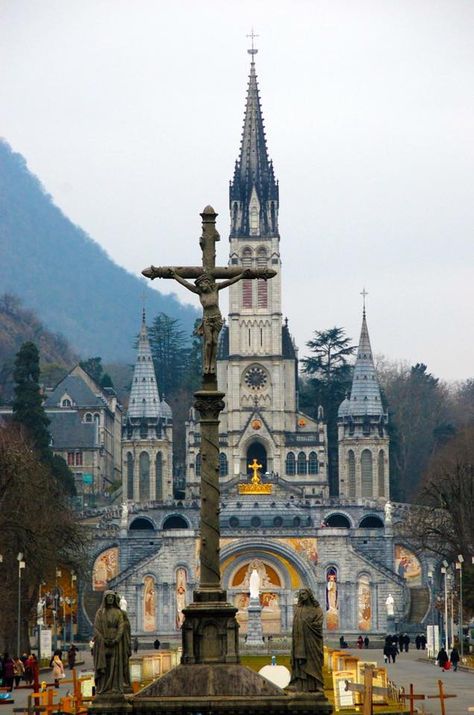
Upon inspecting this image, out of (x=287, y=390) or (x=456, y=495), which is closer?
(x=456, y=495)

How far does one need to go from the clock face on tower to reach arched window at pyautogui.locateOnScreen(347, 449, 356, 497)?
10065 mm

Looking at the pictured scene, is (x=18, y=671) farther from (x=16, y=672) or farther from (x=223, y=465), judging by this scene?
(x=223, y=465)

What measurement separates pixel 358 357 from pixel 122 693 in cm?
13497

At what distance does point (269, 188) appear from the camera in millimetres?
177125

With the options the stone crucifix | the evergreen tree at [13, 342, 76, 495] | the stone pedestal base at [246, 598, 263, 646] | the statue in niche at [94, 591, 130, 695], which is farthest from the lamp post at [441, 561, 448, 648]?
the statue in niche at [94, 591, 130, 695]

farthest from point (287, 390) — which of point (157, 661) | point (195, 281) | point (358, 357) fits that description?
point (195, 281)

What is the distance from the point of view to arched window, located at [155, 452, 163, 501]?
169 metres

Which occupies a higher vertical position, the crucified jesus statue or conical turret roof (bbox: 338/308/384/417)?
conical turret roof (bbox: 338/308/384/417)

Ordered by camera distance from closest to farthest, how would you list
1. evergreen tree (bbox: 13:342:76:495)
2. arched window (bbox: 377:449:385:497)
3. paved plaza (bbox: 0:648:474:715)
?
paved plaza (bbox: 0:648:474:715)
evergreen tree (bbox: 13:342:76:495)
arched window (bbox: 377:449:385:497)

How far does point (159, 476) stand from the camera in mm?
170625

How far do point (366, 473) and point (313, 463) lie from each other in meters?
5.93

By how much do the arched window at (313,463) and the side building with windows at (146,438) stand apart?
10396 millimetres

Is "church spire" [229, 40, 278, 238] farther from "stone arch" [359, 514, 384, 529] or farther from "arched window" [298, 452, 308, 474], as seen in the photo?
"stone arch" [359, 514, 384, 529]

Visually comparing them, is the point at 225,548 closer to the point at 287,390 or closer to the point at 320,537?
the point at 320,537
